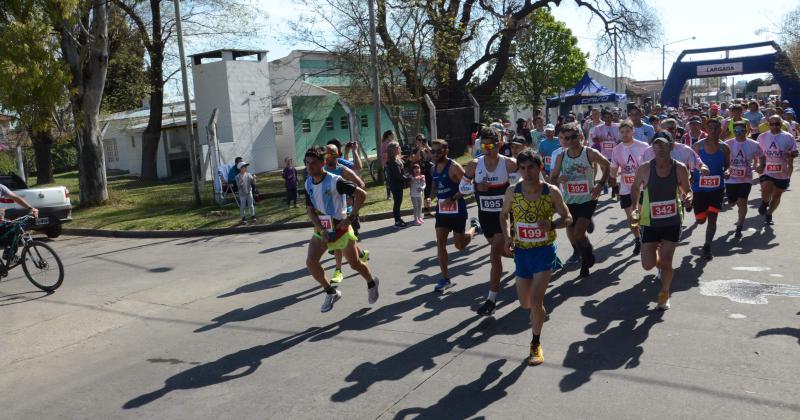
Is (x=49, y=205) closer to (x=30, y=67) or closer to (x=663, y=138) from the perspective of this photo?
(x=30, y=67)

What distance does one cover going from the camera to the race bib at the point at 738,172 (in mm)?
9617

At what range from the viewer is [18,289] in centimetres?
975

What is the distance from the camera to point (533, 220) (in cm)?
556

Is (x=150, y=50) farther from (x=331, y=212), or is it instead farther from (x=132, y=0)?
(x=331, y=212)

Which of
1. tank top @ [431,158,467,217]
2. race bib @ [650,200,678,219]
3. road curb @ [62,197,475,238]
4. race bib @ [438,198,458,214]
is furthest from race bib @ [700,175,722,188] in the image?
road curb @ [62,197,475,238]

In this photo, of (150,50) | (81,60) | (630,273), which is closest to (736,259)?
(630,273)

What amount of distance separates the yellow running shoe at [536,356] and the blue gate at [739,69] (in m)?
26.2

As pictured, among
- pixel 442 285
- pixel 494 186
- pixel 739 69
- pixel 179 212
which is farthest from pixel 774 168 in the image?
pixel 739 69

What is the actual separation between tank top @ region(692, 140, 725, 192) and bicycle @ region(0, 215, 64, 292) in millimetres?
8694

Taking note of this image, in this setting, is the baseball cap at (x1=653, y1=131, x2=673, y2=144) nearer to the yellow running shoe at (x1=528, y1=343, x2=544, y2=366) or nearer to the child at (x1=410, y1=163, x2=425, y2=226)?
the yellow running shoe at (x1=528, y1=343, x2=544, y2=366)

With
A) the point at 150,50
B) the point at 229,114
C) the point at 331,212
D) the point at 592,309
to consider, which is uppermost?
the point at 150,50

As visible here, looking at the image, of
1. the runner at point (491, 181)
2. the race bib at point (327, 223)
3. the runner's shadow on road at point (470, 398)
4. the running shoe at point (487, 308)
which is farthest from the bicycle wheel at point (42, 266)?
the runner's shadow on road at point (470, 398)

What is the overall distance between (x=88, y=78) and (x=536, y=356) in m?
17.5

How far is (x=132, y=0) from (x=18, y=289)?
18306 mm
